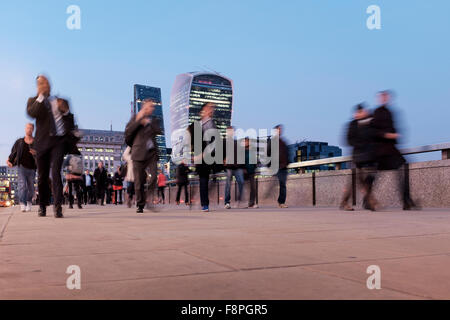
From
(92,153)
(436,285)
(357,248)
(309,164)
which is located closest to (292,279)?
(436,285)

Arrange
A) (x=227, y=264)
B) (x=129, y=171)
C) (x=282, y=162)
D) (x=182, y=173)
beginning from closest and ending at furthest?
(x=227, y=264), (x=282, y=162), (x=129, y=171), (x=182, y=173)

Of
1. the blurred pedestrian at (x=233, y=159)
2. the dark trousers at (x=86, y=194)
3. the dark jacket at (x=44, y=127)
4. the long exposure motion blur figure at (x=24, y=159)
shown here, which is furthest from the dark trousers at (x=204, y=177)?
the dark trousers at (x=86, y=194)

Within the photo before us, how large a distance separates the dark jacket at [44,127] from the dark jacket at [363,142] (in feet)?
16.8

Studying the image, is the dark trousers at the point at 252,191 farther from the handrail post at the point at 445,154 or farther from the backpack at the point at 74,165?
the backpack at the point at 74,165

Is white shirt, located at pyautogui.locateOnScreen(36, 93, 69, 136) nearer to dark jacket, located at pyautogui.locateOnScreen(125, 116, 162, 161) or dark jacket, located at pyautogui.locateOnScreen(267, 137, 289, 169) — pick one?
dark jacket, located at pyautogui.locateOnScreen(125, 116, 162, 161)

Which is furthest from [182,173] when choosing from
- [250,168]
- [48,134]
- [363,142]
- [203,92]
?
[203,92]

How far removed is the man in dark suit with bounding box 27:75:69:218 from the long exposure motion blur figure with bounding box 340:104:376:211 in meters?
5.01

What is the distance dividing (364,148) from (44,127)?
211 inches

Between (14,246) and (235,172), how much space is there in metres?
8.15

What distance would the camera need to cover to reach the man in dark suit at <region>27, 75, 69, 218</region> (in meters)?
7.26

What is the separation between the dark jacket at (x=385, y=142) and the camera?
8633mm

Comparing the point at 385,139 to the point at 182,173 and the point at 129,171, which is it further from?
the point at 129,171

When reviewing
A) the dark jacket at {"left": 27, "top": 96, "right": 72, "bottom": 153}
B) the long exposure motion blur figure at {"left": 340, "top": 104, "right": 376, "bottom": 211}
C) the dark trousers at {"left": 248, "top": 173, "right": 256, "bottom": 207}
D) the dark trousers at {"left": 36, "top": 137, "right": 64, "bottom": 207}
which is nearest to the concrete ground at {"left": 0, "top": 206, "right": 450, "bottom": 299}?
the dark trousers at {"left": 36, "top": 137, "right": 64, "bottom": 207}

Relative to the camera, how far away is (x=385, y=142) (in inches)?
343
